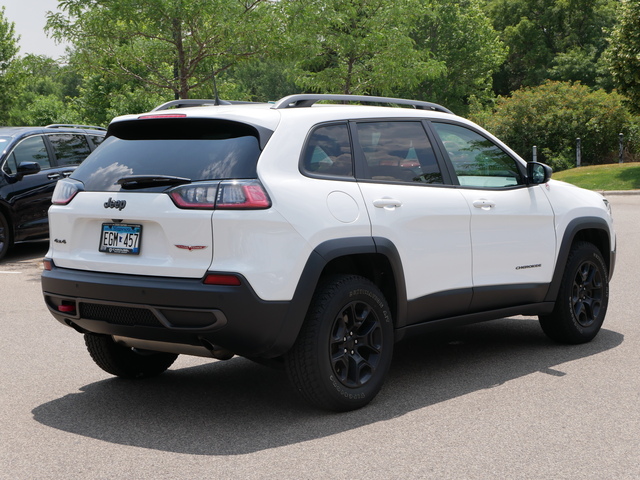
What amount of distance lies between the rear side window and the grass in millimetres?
22245

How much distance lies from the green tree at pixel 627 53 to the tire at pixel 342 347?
958 inches

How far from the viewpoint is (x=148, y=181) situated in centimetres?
493

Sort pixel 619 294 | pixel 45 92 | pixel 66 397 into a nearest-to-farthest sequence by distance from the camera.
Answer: pixel 66 397
pixel 619 294
pixel 45 92

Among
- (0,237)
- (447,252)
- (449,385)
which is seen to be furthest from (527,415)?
(0,237)

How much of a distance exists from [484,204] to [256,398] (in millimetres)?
2035

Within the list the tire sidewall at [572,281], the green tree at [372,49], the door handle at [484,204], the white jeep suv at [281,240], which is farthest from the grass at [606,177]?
the white jeep suv at [281,240]

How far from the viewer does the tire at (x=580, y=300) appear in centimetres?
677

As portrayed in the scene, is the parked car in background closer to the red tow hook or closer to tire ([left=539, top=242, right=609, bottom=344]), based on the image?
the red tow hook

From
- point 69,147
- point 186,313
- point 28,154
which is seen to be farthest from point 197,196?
point 69,147

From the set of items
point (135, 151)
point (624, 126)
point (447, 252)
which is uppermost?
point (135, 151)

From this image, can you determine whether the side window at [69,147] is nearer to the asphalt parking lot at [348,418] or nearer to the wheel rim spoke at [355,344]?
the asphalt parking lot at [348,418]

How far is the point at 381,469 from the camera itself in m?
4.15

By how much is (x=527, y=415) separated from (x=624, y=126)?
1252 inches

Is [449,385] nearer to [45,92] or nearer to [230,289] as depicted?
[230,289]
